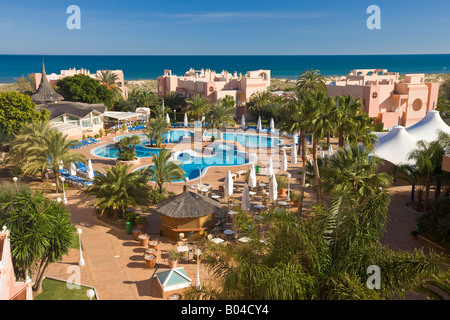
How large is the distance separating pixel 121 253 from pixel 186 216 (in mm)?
2934

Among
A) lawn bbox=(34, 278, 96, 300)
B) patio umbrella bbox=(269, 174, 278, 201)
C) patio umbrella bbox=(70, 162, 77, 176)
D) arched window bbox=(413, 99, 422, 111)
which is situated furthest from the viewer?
arched window bbox=(413, 99, 422, 111)

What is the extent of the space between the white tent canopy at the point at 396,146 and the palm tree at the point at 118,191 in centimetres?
1370

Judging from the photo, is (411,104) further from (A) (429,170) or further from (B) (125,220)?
(B) (125,220)

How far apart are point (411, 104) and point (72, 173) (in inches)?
1398

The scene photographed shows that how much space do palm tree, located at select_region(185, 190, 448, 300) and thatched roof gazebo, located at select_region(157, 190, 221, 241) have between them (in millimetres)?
7138

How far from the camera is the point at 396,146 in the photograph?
74.4 feet

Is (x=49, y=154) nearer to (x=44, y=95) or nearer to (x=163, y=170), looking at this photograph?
(x=163, y=170)

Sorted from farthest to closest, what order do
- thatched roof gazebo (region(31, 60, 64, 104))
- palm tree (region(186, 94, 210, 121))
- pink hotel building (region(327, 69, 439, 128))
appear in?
1. palm tree (region(186, 94, 210, 121))
2. pink hotel building (region(327, 69, 439, 128))
3. thatched roof gazebo (region(31, 60, 64, 104))

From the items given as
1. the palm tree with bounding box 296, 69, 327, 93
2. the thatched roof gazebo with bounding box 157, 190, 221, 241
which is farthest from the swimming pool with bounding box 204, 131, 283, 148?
the thatched roof gazebo with bounding box 157, 190, 221, 241

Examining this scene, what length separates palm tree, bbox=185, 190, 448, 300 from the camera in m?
6.66

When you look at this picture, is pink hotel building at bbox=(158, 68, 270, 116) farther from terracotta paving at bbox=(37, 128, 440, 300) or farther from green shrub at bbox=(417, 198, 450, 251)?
green shrub at bbox=(417, 198, 450, 251)

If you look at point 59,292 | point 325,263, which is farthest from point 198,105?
point 325,263

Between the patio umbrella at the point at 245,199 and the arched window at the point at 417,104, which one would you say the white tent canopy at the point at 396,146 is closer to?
the patio umbrella at the point at 245,199

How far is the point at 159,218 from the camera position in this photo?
18.2 m
